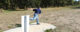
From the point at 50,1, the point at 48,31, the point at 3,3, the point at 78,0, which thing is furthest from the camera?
the point at 78,0

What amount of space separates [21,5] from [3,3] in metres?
3.65

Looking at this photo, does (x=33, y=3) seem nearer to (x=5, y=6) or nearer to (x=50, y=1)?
(x=5, y=6)

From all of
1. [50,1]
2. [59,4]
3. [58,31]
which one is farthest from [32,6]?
[58,31]

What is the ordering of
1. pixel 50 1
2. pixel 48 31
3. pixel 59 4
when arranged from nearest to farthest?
pixel 48 31 < pixel 50 1 < pixel 59 4

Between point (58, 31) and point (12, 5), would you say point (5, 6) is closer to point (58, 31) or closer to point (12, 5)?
point (12, 5)

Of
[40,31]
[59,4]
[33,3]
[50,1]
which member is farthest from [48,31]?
[59,4]

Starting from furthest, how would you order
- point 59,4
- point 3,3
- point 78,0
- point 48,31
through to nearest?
point 78,0 → point 59,4 → point 3,3 → point 48,31

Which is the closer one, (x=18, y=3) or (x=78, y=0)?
(x=18, y=3)

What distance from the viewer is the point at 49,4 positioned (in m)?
48.8

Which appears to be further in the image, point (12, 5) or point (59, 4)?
point (59, 4)

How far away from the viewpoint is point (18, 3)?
1403 inches

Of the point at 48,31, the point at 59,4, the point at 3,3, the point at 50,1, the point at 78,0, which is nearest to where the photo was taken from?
the point at 48,31

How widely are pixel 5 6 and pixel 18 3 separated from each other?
2686 millimetres

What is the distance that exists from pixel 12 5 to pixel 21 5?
182 cm
